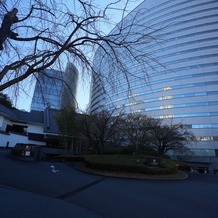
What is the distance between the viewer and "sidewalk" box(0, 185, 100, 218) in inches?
182

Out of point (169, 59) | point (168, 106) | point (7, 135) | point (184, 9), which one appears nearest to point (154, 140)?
point (7, 135)

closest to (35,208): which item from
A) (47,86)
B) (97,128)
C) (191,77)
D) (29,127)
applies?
(47,86)

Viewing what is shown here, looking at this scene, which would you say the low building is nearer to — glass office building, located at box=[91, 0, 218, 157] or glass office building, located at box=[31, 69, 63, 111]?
glass office building, located at box=[91, 0, 218, 157]

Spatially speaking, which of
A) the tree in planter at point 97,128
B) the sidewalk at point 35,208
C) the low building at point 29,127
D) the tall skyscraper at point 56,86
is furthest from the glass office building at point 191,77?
the tall skyscraper at point 56,86

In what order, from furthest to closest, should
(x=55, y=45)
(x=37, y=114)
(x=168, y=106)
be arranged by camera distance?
(x=168, y=106) → (x=37, y=114) → (x=55, y=45)

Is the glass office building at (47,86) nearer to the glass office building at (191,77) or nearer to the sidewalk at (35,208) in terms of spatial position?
the sidewalk at (35,208)

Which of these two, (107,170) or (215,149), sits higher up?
(215,149)

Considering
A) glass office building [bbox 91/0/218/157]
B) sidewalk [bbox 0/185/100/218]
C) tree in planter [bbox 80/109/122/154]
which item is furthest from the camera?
glass office building [bbox 91/0/218/157]

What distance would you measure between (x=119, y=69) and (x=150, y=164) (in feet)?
47.6

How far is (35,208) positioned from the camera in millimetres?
5137

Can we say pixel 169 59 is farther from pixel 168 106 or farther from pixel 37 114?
pixel 37 114

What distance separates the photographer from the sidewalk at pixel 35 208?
15.2ft

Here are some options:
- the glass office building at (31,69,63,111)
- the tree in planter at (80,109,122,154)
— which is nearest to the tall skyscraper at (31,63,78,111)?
the glass office building at (31,69,63,111)

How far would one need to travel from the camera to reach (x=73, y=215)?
15.9 ft
